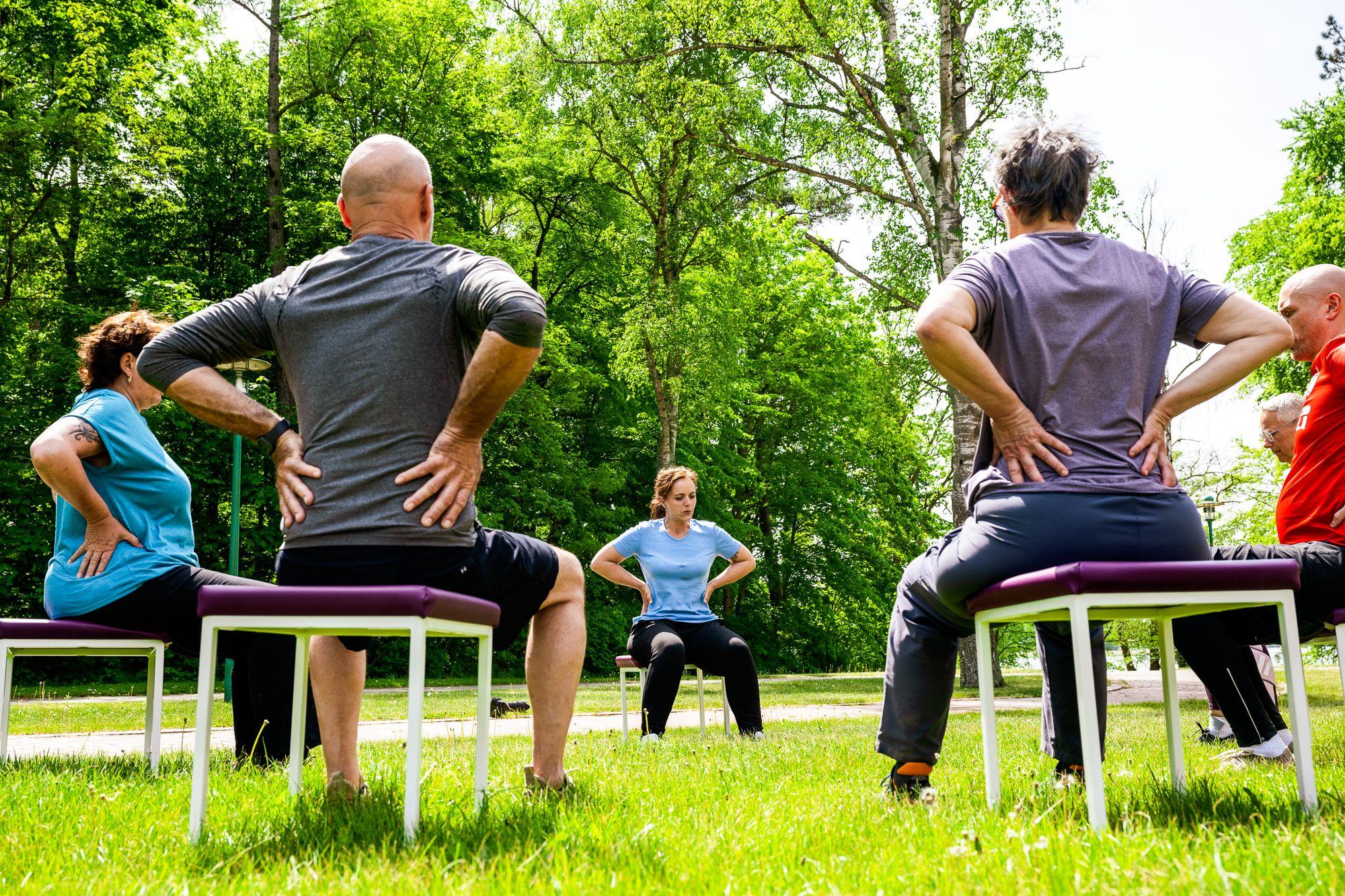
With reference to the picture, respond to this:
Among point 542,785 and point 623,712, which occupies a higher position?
point 542,785

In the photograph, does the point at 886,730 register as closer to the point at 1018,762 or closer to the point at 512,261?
the point at 1018,762

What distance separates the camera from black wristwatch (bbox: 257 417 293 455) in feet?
10.2

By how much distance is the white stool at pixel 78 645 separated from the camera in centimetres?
457

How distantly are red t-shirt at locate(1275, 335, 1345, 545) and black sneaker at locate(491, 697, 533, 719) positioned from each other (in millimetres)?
7073

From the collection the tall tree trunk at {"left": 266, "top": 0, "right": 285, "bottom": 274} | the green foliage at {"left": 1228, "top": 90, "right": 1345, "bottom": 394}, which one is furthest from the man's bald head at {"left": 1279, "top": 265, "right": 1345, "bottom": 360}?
the green foliage at {"left": 1228, "top": 90, "right": 1345, "bottom": 394}

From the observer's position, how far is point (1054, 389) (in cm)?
306

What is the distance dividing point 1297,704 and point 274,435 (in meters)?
2.83

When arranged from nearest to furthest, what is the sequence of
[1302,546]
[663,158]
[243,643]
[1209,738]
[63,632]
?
[1302,546] < [63,632] < [243,643] < [1209,738] < [663,158]

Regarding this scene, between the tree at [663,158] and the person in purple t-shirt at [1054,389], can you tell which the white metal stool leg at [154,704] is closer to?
the person in purple t-shirt at [1054,389]

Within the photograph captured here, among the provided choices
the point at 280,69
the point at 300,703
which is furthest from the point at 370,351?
the point at 280,69

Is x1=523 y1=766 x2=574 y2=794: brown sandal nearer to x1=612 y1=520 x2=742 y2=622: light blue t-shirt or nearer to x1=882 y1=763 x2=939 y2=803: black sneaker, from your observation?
x1=882 y1=763 x2=939 y2=803: black sneaker

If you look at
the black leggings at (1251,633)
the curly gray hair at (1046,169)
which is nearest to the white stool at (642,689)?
the black leggings at (1251,633)

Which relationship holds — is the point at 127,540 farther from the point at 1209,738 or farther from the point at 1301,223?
the point at 1301,223

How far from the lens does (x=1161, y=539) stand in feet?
9.50
